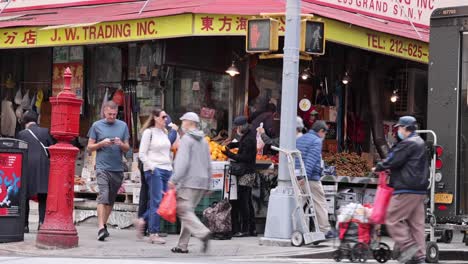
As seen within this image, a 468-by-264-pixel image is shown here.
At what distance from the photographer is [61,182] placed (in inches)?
478

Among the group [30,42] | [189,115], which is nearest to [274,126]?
[30,42]

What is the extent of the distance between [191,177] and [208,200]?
10.3 ft

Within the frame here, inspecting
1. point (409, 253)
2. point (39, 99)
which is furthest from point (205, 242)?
point (39, 99)

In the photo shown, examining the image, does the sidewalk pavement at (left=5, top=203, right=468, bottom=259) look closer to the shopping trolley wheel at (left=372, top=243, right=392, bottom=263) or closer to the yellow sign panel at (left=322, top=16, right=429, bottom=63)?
the shopping trolley wheel at (left=372, top=243, right=392, bottom=263)

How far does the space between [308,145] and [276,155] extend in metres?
2.87

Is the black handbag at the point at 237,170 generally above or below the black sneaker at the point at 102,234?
above

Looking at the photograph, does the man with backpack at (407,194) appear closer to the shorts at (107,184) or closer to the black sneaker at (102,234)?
the shorts at (107,184)

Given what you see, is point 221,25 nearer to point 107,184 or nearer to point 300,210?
point 107,184

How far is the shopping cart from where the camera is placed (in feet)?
42.4

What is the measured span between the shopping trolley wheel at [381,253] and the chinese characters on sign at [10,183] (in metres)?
4.92

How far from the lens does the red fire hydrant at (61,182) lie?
1209cm

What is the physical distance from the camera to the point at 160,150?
13.3 m

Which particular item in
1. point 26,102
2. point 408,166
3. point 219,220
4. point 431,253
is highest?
point 26,102

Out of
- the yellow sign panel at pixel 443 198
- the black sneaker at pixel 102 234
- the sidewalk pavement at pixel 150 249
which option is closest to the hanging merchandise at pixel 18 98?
the sidewalk pavement at pixel 150 249
